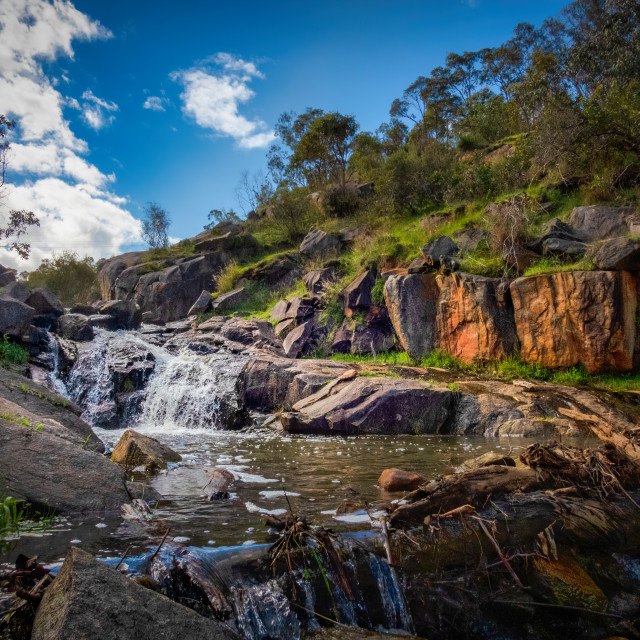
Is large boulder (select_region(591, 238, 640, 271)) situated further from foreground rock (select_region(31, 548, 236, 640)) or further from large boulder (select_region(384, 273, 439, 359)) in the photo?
foreground rock (select_region(31, 548, 236, 640))

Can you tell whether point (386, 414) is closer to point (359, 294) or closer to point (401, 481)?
point (401, 481)

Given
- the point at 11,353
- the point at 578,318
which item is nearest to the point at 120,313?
the point at 11,353

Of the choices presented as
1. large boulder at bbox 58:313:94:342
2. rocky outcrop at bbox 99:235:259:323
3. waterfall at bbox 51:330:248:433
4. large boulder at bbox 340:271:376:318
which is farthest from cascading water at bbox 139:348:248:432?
rocky outcrop at bbox 99:235:259:323

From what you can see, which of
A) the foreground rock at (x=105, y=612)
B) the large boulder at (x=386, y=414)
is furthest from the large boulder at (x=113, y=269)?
the foreground rock at (x=105, y=612)

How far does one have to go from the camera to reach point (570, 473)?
428 centimetres

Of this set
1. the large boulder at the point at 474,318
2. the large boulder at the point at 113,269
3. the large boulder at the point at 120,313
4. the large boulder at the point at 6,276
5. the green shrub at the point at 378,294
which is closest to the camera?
the large boulder at the point at 474,318

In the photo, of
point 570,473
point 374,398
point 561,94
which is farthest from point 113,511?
point 561,94

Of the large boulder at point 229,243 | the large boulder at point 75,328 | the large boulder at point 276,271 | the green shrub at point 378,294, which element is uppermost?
the large boulder at point 229,243

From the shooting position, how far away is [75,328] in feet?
53.9

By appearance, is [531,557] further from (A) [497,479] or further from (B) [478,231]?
(B) [478,231]

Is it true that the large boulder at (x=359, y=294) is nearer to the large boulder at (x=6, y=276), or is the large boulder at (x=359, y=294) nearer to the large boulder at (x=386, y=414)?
the large boulder at (x=386, y=414)

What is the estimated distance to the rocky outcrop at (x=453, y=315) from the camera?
12.1 metres

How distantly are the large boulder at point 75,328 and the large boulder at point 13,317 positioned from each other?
10.6 feet

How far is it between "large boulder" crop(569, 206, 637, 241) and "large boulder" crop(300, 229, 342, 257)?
11.0m
